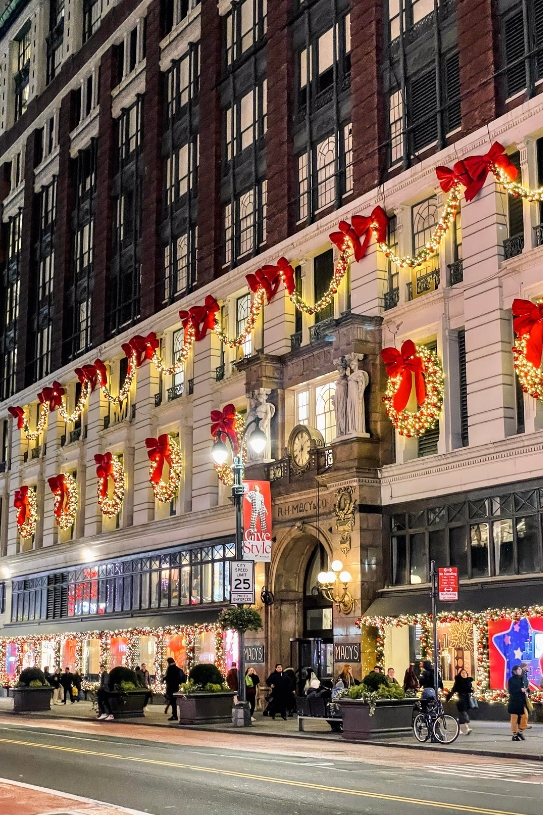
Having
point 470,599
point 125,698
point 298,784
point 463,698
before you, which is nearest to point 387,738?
point 463,698

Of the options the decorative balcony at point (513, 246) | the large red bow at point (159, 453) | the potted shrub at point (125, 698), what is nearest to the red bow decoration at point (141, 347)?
the large red bow at point (159, 453)

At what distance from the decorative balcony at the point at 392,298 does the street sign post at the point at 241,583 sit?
11073 mm

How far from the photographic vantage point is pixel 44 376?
65000mm

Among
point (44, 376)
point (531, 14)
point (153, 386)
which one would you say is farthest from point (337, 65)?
point (44, 376)

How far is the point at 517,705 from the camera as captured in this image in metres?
25.0

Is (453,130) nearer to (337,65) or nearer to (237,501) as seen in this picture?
(337,65)

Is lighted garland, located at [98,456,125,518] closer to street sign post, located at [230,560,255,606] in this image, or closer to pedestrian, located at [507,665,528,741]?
street sign post, located at [230,560,255,606]

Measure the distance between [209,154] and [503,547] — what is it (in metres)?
26.0

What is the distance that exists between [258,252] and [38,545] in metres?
27.0

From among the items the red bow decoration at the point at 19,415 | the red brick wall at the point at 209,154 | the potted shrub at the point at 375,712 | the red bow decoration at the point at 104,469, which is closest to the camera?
the potted shrub at the point at 375,712

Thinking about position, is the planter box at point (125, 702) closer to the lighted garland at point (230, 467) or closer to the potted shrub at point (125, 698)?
the potted shrub at point (125, 698)

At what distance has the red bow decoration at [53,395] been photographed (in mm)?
61188

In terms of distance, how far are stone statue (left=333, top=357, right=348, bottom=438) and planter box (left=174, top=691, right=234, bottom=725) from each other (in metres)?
9.66

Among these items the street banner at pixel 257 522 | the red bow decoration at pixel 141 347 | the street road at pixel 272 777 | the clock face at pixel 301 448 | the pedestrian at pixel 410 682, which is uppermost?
the red bow decoration at pixel 141 347
